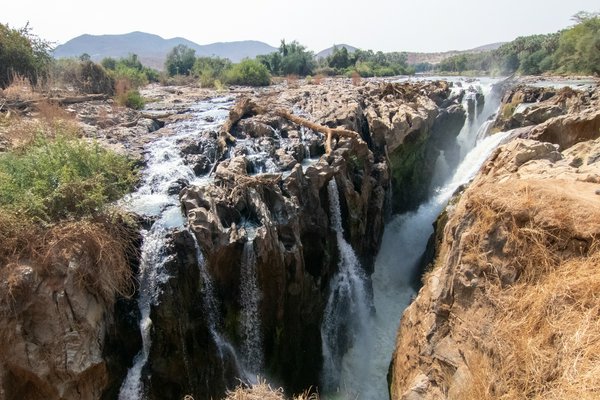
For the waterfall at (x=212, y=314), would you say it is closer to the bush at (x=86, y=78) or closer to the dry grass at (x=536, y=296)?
the dry grass at (x=536, y=296)

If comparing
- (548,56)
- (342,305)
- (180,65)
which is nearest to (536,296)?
(342,305)

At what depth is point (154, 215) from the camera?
31.4 feet

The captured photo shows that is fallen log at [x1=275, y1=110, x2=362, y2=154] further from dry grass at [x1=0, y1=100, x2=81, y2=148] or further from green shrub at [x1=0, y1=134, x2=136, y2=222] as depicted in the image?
dry grass at [x1=0, y1=100, x2=81, y2=148]

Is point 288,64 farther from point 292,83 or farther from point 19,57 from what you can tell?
point 19,57

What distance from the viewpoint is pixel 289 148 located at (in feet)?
43.7

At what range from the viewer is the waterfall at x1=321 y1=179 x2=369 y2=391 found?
37.6 feet

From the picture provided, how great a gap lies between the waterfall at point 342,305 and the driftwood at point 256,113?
235cm

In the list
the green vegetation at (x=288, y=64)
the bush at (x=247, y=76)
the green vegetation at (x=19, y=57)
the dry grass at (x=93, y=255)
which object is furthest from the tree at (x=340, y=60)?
the dry grass at (x=93, y=255)

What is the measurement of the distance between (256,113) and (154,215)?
8.73 meters

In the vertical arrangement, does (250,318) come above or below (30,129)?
below

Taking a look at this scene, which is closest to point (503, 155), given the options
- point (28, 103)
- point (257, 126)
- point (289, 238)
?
point (289, 238)

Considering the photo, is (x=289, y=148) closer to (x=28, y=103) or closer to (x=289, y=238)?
(x=289, y=238)

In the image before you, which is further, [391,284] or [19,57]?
[19,57]

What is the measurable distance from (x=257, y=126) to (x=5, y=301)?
1004cm
